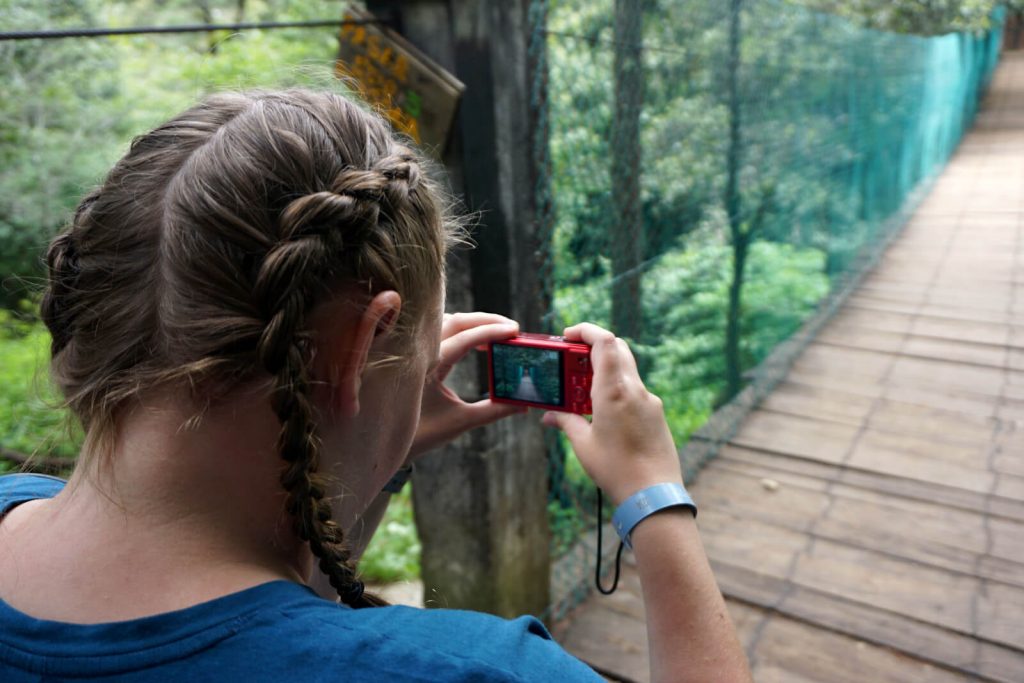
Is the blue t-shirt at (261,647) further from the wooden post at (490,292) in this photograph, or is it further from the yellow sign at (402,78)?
the yellow sign at (402,78)

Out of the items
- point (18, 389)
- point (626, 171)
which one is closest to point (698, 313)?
point (626, 171)

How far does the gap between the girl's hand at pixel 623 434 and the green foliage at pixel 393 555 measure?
259 cm

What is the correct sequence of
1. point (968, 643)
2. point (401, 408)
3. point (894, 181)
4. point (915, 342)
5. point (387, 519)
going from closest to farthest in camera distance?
point (401, 408) → point (968, 643) → point (387, 519) → point (915, 342) → point (894, 181)

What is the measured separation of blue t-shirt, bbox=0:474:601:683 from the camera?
718 mm

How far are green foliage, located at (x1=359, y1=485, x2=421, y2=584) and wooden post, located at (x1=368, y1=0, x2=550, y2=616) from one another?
1274 mm

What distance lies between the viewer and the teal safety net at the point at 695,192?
94.3 inches

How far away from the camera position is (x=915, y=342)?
5160 mm

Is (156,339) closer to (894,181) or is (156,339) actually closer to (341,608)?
(341,608)

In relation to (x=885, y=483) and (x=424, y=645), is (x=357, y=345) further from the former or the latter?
(x=885, y=483)

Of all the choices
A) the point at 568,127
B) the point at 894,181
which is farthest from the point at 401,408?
the point at 894,181

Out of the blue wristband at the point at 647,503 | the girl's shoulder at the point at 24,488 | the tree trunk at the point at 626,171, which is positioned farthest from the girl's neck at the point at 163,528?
the tree trunk at the point at 626,171

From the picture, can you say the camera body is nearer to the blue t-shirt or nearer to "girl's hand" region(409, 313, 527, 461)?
"girl's hand" region(409, 313, 527, 461)

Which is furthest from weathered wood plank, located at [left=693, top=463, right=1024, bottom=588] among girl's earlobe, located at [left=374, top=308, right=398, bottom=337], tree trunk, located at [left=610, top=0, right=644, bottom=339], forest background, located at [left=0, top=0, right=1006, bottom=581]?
girl's earlobe, located at [left=374, top=308, right=398, bottom=337]

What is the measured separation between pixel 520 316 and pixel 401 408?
3.92 ft
